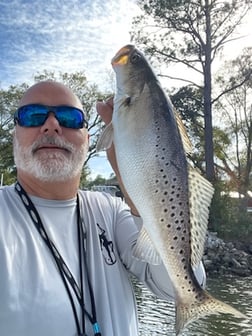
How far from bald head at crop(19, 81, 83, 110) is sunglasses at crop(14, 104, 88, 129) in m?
0.04

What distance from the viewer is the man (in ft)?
6.51

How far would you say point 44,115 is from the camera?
2.31 m

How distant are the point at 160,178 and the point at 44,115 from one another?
2.49ft

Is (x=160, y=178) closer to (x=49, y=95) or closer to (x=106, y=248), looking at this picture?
(x=106, y=248)

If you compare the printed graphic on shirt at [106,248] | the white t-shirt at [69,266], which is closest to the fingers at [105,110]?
the white t-shirt at [69,266]

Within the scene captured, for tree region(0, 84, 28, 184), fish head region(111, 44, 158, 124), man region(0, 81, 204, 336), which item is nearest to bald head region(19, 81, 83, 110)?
man region(0, 81, 204, 336)

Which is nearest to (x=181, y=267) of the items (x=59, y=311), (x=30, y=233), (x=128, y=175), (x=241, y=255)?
(x=128, y=175)

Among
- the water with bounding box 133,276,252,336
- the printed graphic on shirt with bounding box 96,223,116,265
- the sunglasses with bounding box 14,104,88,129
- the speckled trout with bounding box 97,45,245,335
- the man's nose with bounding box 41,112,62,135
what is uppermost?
the sunglasses with bounding box 14,104,88,129

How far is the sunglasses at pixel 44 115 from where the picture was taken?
7.54 feet

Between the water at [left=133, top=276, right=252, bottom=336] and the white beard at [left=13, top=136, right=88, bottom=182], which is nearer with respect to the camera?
the white beard at [left=13, top=136, right=88, bottom=182]

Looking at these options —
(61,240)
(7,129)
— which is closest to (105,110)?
(61,240)

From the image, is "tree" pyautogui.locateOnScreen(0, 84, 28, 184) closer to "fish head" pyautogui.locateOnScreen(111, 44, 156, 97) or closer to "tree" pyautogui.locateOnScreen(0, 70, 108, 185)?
"tree" pyautogui.locateOnScreen(0, 70, 108, 185)

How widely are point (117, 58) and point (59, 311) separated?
1.03 m

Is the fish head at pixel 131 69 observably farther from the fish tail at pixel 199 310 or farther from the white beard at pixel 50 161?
the fish tail at pixel 199 310
